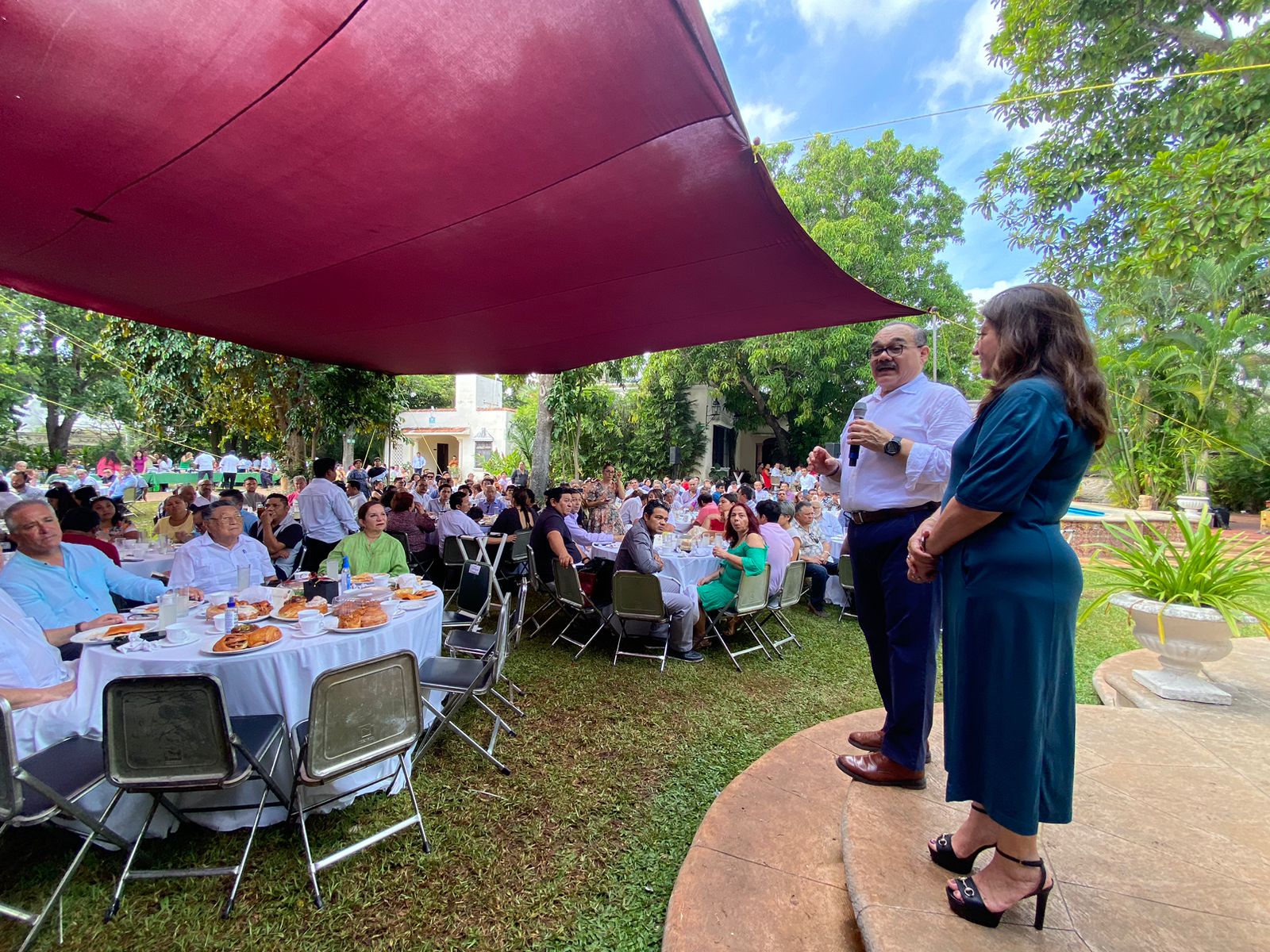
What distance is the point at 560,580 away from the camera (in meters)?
5.15

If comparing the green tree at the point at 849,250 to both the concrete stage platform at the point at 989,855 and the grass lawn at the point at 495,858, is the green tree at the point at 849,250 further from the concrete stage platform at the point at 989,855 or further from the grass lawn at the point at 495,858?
the concrete stage platform at the point at 989,855

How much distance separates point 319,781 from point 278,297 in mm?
3589

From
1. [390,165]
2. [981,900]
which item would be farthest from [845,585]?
[390,165]

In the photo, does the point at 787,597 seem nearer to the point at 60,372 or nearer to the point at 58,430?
the point at 60,372

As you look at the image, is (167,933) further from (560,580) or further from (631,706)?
(560,580)

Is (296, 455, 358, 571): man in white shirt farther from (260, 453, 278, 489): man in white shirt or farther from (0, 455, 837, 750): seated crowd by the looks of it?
(260, 453, 278, 489): man in white shirt

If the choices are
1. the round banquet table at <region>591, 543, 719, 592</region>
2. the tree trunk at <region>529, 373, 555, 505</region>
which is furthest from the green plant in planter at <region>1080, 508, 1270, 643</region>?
the tree trunk at <region>529, 373, 555, 505</region>

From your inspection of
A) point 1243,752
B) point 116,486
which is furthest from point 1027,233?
point 116,486

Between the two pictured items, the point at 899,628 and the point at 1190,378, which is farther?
the point at 1190,378

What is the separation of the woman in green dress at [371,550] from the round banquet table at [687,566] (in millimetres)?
1938

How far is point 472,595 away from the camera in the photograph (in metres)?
4.47

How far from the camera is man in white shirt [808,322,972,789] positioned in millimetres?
2035

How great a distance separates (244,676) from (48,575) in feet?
4.82

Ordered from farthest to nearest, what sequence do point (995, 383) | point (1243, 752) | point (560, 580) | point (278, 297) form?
point (560, 580) < point (278, 297) < point (1243, 752) < point (995, 383)
